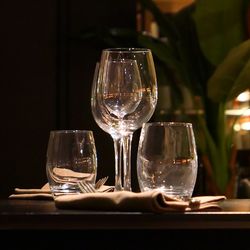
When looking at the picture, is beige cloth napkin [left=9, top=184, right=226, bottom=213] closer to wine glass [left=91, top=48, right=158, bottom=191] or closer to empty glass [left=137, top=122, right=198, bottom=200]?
empty glass [left=137, top=122, right=198, bottom=200]

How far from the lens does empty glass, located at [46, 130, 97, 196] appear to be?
105 centimetres

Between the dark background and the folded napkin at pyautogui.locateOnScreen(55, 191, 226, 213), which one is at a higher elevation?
the dark background

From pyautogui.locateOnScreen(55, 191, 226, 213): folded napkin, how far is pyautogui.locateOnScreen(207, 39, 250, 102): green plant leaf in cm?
142

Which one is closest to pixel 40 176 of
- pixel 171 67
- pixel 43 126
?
pixel 43 126

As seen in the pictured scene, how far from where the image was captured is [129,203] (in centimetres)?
84

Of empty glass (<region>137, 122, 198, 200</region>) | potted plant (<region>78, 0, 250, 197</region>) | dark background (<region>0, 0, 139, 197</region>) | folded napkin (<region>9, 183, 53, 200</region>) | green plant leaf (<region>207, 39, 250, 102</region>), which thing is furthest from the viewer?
dark background (<region>0, 0, 139, 197</region>)

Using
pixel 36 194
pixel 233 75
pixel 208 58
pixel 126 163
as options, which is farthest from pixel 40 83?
pixel 126 163
